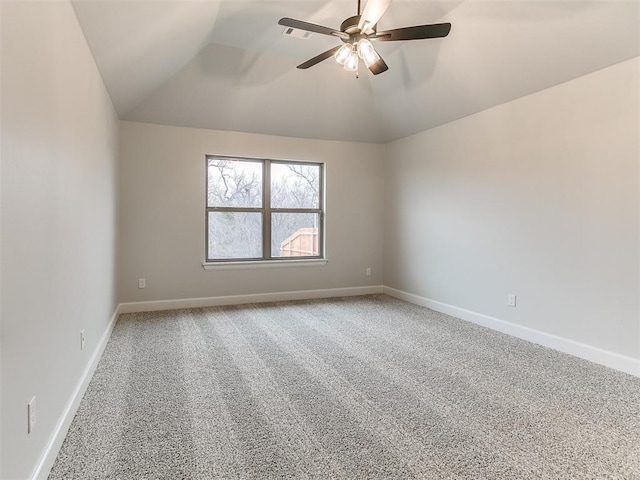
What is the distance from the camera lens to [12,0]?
1254mm

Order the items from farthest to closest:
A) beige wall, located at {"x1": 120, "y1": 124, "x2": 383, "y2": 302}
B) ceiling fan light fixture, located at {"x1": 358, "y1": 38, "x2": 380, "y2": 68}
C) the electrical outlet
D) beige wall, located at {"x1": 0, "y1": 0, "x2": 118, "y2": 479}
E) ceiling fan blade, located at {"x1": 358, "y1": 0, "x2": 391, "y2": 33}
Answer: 1. beige wall, located at {"x1": 120, "y1": 124, "x2": 383, "y2": 302}
2. ceiling fan light fixture, located at {"x1": 358, "y1": 38, "x2": 380, "y2": 68}
3. ceiling fan blade, located at {"x1": 358, "y1": 0, "x2": 391, "y2": 33}
4. the electrical outlet
5. beige wall, located at {"x1": 0, "y1": 0, "x2": 118, "y2": 479}

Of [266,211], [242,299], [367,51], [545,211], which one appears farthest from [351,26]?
[242,299]

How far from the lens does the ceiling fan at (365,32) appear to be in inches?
91.0

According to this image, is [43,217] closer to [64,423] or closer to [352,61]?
[64,423]

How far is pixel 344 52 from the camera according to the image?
2.73m

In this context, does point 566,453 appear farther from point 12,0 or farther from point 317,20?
point 317,20

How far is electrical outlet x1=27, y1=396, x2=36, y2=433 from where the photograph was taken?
4.73 ft

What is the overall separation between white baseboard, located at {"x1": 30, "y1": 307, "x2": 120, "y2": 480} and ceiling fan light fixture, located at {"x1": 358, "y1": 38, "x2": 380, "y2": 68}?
9.51 feet

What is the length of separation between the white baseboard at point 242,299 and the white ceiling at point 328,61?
7.36ft

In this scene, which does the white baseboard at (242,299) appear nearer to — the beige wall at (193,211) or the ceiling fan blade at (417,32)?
the beige wall at (193,211)

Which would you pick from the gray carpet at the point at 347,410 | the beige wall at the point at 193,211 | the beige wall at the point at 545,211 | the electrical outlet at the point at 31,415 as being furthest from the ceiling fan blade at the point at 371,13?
the beige wall at the point at 193,211

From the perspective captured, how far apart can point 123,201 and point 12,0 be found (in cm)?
346

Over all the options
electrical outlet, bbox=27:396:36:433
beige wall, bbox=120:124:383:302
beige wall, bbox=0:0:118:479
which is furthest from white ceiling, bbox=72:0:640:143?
electrical outlet, bbox=27:396:36:433

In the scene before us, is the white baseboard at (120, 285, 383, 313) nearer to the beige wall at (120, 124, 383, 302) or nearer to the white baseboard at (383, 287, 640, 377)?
the beige wall at (120, 124, 383, 302)
